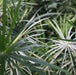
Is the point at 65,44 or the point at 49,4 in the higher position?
the point at 49,4

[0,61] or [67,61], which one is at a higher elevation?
[0,61]

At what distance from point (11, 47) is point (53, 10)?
1435mm

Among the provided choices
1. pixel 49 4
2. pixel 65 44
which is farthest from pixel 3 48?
pixel 49 4

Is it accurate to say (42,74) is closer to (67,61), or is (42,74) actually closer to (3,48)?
(3,48)

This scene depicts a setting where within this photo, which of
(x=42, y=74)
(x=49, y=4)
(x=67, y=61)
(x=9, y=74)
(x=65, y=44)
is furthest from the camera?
(x=49, y=4)

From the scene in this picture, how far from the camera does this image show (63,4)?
217cm

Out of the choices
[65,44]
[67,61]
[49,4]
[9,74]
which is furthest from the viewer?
[49,4]

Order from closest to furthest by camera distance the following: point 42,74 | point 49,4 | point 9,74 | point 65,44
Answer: point 42,74
point 9,74
point 65,44
point 49,4

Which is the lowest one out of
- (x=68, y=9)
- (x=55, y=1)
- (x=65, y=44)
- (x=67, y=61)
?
(x=67, y=61)

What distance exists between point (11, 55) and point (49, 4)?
4.67 feet

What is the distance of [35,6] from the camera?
218cm

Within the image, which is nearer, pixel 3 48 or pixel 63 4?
pixel 3 48

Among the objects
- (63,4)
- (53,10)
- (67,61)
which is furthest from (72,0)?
(67,61)

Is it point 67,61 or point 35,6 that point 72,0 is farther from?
point 67,61
